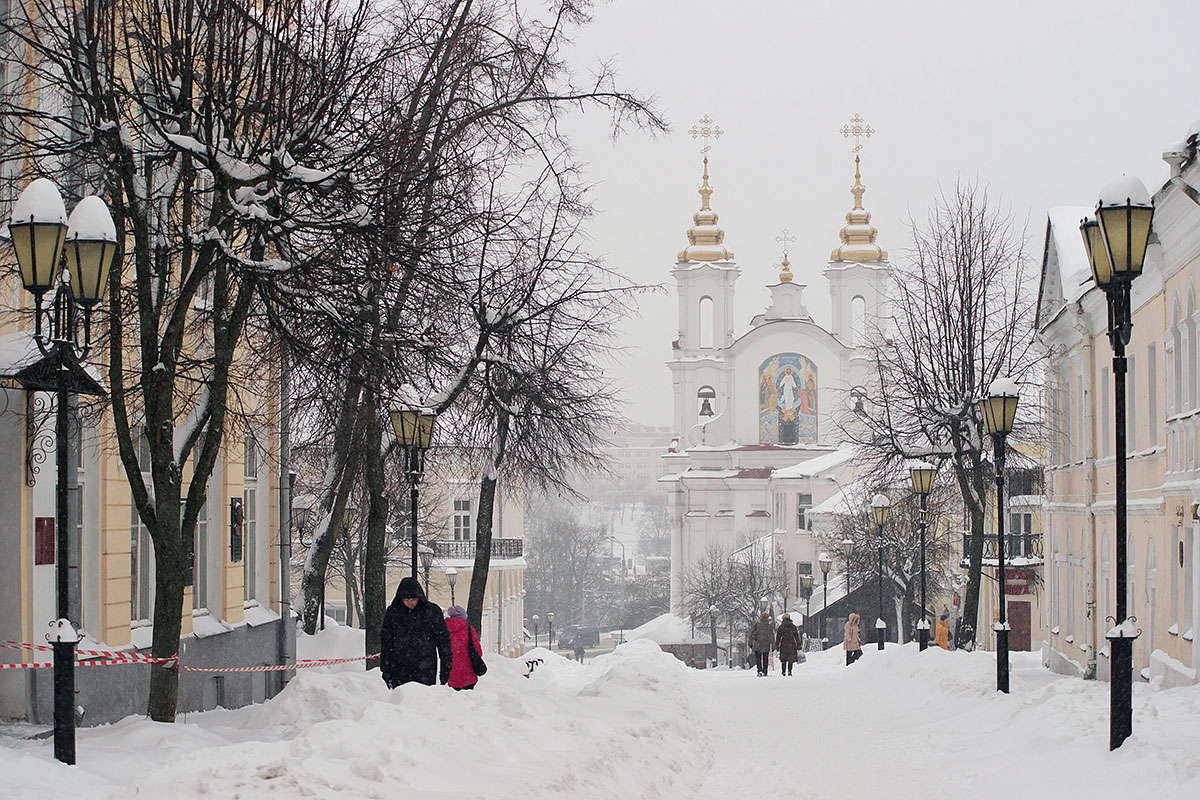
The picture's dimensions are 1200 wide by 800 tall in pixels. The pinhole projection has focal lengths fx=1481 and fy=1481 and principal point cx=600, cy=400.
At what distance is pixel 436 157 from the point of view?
47.2 ft

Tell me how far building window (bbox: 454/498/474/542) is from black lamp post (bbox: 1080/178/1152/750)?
5087 centimetres

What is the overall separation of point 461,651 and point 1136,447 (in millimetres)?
12637

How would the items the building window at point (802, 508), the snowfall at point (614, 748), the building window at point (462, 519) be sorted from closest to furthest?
the snowfall at point (614, 748), the building window at point (462, 519), the building window at point (802, 508)

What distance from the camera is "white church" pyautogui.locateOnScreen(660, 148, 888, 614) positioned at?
90.6 metres

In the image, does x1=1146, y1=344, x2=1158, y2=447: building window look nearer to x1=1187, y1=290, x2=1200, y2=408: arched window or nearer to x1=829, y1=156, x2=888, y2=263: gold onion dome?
x1=1187, y1=290, x2=1200, y2=408: arched window

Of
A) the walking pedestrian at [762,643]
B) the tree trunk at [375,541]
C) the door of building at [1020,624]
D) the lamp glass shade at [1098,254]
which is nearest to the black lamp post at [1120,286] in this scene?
the lamp glass shade at [1098,254]

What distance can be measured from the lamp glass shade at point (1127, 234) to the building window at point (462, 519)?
51.2 metres

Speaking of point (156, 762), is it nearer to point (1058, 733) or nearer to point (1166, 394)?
point (1058, 733)

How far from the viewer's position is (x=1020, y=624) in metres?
49.5

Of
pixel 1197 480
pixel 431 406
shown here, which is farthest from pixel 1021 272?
pixel 431 406

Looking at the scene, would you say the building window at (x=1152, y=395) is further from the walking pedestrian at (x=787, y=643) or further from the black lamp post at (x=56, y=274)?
the black lamp post at (x=56, y=274)

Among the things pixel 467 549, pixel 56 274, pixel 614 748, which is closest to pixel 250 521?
pixel 614 748

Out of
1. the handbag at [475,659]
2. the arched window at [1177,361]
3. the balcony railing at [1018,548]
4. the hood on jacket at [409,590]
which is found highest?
the arched window at [1177,361]

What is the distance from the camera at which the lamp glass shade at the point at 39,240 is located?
9.03 m
